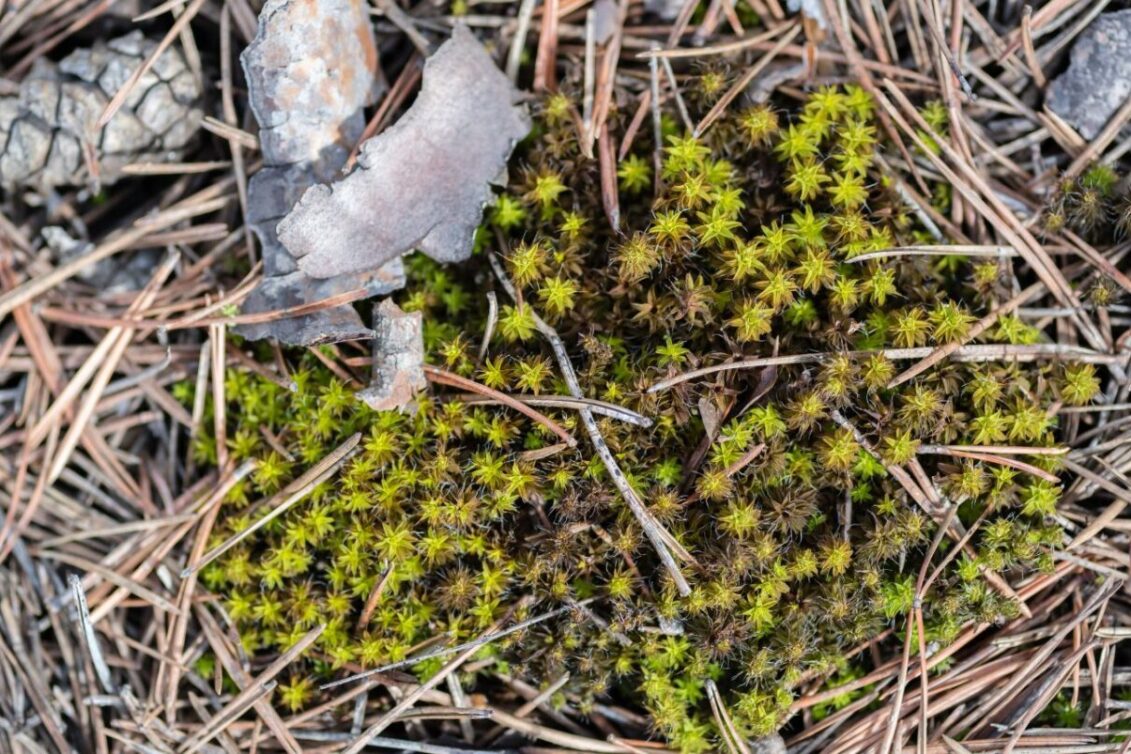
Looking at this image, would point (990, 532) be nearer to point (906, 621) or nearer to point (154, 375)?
point (906, 621)

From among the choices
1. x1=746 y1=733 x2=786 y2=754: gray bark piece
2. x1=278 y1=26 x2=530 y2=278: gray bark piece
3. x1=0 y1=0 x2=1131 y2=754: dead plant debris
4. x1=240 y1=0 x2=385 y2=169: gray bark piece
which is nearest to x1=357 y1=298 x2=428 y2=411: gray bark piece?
x1=0 y1=0 x2=1131 y2=754: dead plant debris

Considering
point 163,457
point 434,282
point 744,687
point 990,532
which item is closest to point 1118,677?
point 990,532

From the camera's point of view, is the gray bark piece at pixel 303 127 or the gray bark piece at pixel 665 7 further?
the gray bark piece at pixel 665 7

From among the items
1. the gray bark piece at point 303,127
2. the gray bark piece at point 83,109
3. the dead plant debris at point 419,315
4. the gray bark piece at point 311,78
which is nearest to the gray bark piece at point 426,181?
the dead plant debris at point 419,315

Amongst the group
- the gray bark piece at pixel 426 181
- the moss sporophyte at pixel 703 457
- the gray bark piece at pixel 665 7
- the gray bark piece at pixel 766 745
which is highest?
the gray bark piece at pixel 665 7

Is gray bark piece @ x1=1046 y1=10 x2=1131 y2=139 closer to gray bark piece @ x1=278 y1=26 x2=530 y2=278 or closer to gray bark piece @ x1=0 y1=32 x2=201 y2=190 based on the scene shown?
gray bark piece @ x1=278 y1=26 x2=530 y2=278

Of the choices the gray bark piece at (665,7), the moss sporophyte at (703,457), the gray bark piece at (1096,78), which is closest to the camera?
the moss sporophyte at (703,457)

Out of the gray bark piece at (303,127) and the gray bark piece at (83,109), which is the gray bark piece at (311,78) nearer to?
the gray bark piece at (303,127)

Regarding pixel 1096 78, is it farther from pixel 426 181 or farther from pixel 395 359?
pixel 395 359
